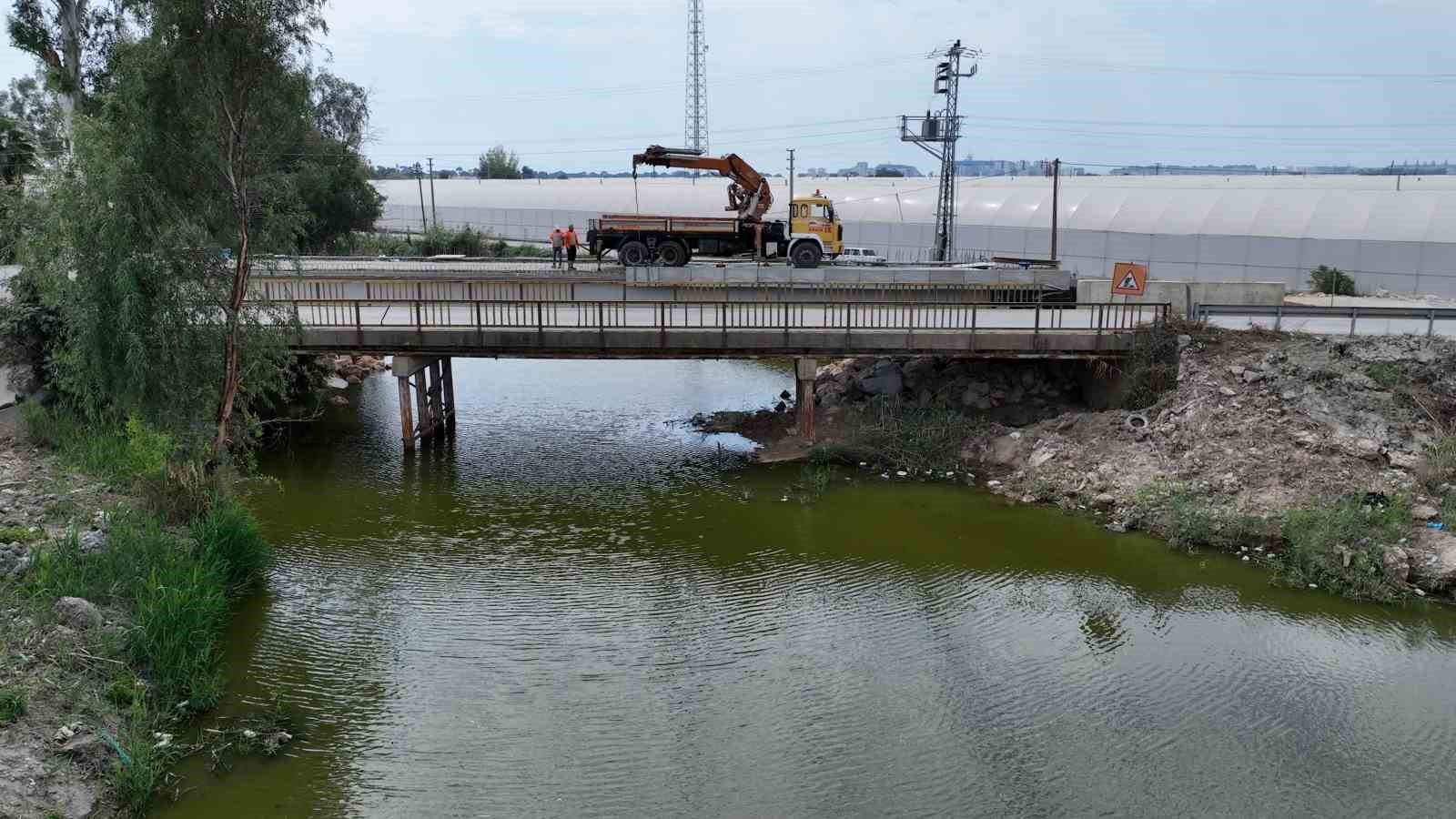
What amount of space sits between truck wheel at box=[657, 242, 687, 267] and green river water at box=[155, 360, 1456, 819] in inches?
536

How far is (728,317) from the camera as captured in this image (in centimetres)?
2477

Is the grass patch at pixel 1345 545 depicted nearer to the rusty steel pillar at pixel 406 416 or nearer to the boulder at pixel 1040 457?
the boulder at pixel 1040 457

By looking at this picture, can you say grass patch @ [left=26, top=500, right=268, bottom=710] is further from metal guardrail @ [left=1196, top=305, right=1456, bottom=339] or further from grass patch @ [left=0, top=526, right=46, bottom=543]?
metal guardrail @ [left=1196, top=305, right=1456, bottom=339]

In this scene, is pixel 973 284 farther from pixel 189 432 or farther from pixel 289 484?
pixel 189 432

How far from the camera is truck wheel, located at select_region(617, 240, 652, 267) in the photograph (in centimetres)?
3195

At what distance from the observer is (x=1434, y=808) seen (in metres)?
10.0

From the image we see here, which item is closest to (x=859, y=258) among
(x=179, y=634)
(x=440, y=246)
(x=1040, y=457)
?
(x=1040, y=457)

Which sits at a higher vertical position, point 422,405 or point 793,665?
point 422,405

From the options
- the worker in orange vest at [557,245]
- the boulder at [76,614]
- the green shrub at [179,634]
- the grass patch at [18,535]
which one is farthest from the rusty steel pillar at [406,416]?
the worker in orange vest at [557,245]

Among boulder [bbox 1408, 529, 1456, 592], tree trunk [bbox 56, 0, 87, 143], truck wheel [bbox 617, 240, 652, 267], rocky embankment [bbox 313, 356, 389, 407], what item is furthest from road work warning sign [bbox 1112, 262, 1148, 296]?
tree trunk [bbox 56, 0, 87, 143]

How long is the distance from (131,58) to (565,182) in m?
58.5

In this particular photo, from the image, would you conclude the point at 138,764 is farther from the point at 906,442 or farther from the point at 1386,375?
the point at 1386,375

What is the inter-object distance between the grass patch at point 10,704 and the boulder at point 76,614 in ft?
5.00

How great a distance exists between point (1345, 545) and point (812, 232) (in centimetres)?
2027
